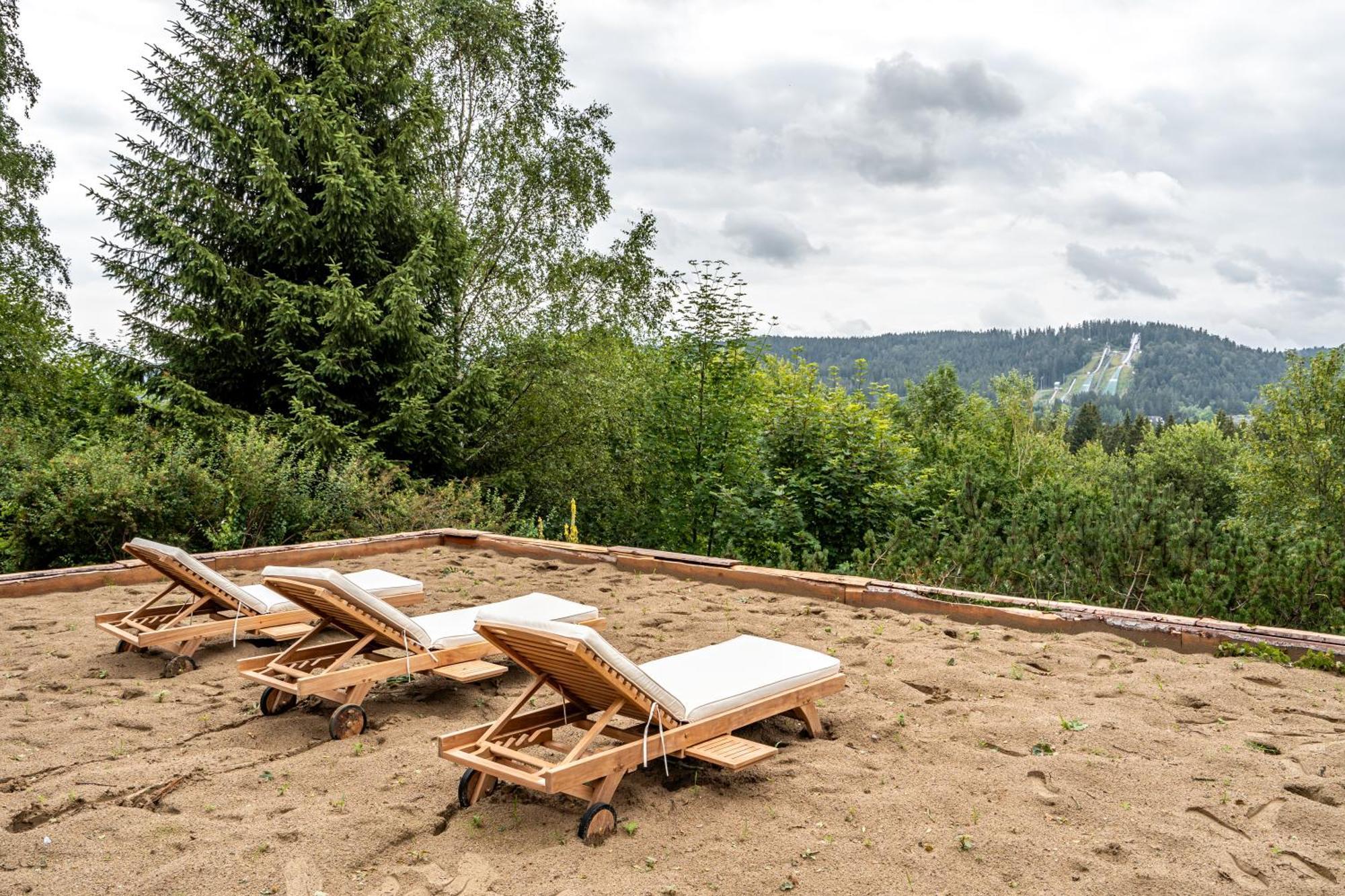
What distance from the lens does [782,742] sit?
4.00 m

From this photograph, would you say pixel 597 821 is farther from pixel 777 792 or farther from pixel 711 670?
pixel 711 670

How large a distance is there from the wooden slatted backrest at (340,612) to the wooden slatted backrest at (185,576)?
42.4 inches

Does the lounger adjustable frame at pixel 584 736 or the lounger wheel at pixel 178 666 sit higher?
the lounger adjustable frame at pixel 584 736

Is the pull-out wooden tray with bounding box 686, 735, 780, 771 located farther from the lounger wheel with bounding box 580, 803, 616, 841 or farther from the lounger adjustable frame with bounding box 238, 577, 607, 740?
the lounger adjustable frame with bounding box 238, 577, 607, 740

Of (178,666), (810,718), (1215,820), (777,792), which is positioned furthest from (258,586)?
(1215,820)

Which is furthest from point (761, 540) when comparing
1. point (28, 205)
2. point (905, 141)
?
point (28, 205)

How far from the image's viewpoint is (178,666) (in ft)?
16.8

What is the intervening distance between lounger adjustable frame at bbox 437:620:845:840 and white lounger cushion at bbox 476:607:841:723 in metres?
0.03

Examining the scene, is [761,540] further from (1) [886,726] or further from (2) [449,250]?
(2) [449,250]

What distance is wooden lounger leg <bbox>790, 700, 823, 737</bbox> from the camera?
157 inches

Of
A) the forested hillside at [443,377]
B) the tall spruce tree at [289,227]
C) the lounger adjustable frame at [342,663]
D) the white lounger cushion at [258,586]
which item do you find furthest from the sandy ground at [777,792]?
the tall spruce tree at [289,227]

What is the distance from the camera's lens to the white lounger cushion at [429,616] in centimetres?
413

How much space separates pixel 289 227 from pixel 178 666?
8.50 metres

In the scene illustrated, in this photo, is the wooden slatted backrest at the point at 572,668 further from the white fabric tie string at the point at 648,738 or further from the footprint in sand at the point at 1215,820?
the footprint in sand at the point at 1215,820
